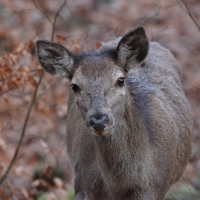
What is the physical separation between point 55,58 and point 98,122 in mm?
1544

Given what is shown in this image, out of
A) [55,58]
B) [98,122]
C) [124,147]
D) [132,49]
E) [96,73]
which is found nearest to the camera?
[98,122]

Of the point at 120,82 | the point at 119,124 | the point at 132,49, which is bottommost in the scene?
the point at 119,124

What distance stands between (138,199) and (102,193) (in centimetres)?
47

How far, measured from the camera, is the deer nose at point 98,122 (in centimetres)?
689

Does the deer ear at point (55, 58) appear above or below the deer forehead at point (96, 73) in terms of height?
above

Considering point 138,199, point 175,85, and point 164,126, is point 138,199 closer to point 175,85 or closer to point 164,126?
point 164,126

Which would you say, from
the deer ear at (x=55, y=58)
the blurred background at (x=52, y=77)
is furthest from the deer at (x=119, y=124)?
the blurred background at (x=52, y=77)

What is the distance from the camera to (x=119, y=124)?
25.0 feet

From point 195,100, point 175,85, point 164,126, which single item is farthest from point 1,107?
point 164,126

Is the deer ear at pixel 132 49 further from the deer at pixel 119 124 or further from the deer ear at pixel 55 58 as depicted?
the deer ear at pixel 55 58

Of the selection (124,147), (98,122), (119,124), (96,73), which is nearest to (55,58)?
(96,73)

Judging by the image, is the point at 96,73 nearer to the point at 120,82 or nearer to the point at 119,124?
the point at 120,82

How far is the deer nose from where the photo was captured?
22.6 feet

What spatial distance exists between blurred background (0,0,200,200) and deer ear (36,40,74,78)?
1.56 m
